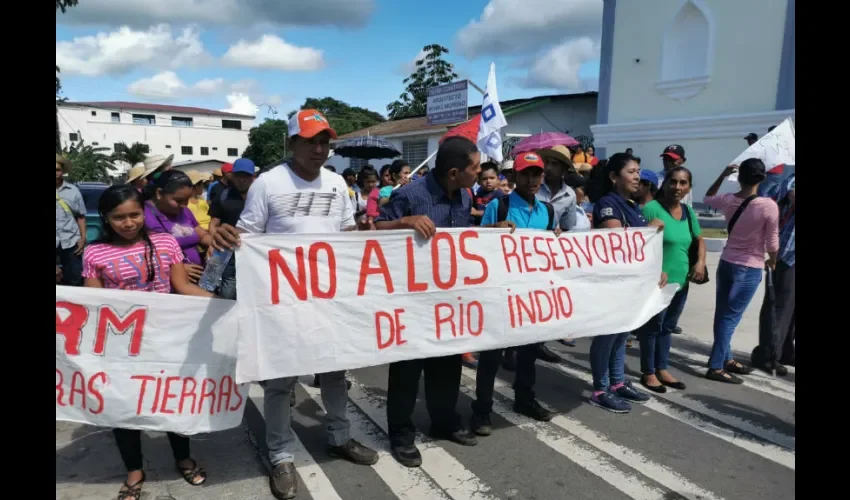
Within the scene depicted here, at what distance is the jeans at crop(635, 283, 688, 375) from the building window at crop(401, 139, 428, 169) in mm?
22201

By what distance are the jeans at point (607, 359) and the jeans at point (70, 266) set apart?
544cm

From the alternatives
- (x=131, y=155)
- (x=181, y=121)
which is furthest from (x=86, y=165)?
(x=181, y=121)

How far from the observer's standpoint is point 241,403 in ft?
10.2

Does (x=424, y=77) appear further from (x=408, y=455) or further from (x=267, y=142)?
(x=408, y=455)

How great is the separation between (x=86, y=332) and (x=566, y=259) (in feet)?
9.81

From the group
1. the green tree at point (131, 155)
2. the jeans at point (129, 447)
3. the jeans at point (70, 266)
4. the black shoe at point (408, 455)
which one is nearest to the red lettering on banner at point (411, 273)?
the black shoe at point (408, 455)

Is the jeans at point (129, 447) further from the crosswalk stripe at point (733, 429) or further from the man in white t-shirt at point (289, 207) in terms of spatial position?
the crosswalk stripe at point (733, 429)

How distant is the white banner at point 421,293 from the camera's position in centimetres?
298

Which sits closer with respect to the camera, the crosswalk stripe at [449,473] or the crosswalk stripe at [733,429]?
the crosswalk stripe at [449,473]

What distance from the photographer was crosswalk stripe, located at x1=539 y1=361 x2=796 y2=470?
3.78m

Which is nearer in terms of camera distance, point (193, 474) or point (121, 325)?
point (121, 325)

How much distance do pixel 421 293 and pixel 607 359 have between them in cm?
186

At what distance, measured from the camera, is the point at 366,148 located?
679 inches

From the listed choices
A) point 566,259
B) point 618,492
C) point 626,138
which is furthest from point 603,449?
point 626,138
